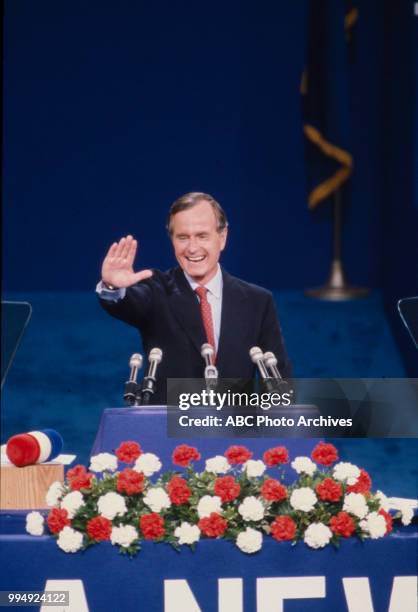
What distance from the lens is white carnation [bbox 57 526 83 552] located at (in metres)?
2.77

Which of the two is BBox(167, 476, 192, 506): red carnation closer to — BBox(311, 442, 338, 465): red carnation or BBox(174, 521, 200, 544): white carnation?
BBox(174, 521, 200, 544): white carnation

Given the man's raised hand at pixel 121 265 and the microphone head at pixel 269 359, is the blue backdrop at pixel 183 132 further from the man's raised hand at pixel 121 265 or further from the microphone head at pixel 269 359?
the microphone head at pixel 269 359

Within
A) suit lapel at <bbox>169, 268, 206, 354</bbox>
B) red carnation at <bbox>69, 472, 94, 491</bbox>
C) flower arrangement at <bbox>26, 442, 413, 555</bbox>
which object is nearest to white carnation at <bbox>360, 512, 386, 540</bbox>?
flower arrangement at <bbox>26, 442, 413, 555</bbox>

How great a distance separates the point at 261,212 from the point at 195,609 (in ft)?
11.5

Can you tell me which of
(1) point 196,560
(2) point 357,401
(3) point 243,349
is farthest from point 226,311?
(1) point 196,560

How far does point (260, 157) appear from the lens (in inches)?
249

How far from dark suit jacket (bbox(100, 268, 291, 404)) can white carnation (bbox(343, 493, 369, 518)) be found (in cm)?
86

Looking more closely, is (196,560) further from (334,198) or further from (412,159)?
(334,198)

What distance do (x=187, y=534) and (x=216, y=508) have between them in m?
0.11

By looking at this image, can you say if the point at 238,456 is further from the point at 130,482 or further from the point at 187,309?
the point at 187,309

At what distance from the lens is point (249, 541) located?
2771 mm

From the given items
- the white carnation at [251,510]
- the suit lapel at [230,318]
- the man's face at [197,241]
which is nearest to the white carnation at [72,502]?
the white carnation at [251,510]

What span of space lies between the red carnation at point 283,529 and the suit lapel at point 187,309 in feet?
3.55

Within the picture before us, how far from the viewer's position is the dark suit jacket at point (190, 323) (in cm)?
376
